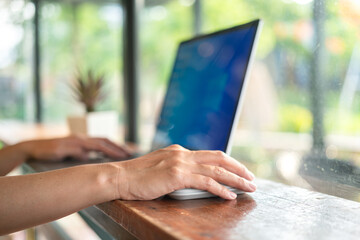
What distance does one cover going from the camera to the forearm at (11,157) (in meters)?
1.26

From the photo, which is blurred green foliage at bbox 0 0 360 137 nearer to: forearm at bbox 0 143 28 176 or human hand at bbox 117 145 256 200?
human hand at bbox 117 145 256 200

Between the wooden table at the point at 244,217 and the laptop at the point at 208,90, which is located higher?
the laptop at the point at 208,90

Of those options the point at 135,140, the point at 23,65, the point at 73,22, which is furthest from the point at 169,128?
the point at 23,65

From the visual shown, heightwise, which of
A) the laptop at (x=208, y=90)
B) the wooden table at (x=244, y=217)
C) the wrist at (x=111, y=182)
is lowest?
the wooden table at (x=244, y=217)

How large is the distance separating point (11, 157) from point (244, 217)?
3.05 feet

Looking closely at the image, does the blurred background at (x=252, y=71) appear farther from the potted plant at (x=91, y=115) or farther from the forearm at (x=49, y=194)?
the forearm at (x=49, y=194)

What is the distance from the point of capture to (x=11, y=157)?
50.8 inches

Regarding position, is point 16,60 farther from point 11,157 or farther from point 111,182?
point 111,182

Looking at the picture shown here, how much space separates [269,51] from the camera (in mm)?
5938

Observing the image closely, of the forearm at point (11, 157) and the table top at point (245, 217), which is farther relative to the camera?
the forearm at point (11, 157)

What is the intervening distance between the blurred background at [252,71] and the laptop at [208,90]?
27 cm

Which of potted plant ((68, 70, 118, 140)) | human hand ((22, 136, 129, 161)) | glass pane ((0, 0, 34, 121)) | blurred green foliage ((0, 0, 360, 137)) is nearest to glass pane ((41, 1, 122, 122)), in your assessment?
blurred green foliage ((0, 0, 360, 137))

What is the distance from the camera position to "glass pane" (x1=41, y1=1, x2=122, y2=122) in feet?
12.1

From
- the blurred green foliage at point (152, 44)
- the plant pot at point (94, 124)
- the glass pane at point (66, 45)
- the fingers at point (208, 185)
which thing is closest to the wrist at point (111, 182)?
the fingers at point (208, 185)
